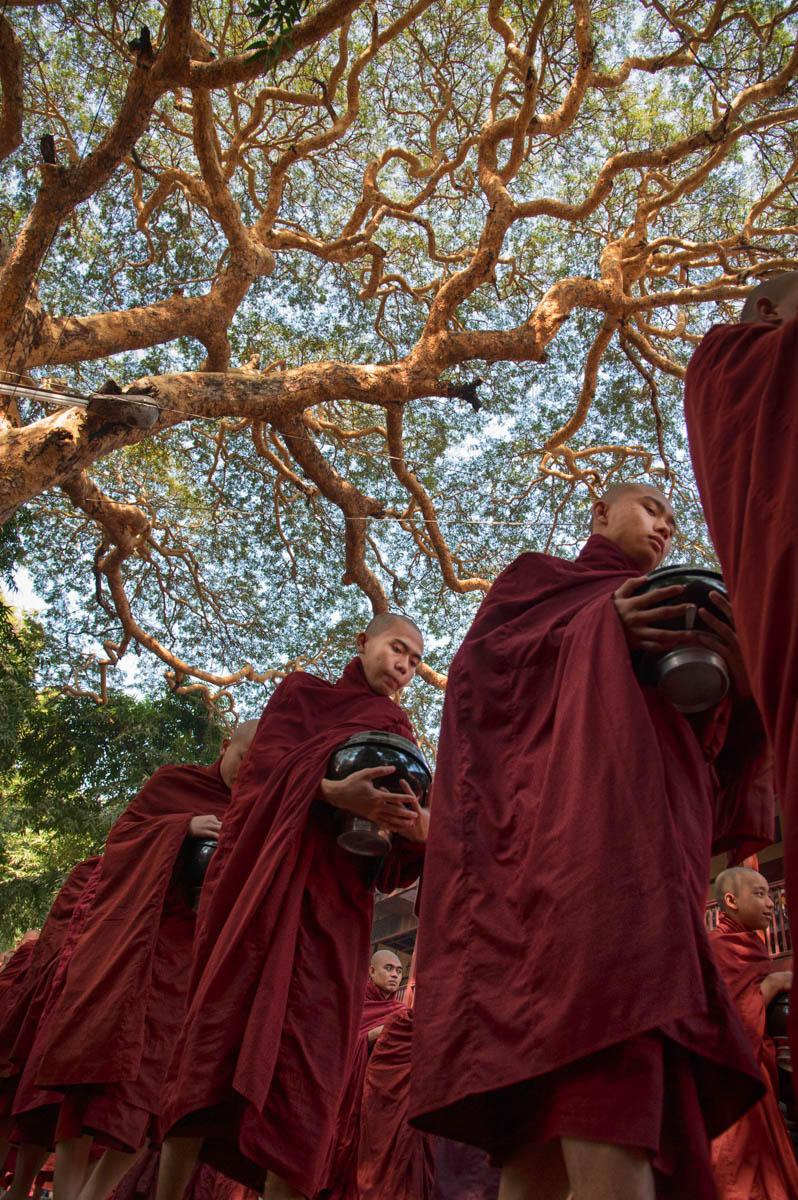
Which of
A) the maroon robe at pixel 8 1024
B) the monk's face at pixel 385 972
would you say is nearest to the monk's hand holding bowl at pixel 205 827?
the maroon robe at pixel 8 1024

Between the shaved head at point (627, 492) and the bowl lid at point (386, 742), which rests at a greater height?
the shaved head at point (627, 492)

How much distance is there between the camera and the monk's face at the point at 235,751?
396cm

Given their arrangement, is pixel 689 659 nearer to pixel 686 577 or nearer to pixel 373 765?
pixel 686 577

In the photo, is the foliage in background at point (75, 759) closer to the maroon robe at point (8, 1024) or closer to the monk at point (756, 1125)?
the maroon robe at point (8, 1024)

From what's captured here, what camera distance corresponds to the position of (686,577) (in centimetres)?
179

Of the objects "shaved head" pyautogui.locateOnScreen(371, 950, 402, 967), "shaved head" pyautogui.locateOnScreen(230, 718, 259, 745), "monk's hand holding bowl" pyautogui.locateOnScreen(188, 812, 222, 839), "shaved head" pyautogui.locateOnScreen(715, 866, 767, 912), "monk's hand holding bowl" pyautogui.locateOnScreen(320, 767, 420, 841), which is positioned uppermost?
"shaved head" pyautogui.locateOnScreen(230, 718, 259, 745)

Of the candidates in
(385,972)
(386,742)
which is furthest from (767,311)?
(385,972)

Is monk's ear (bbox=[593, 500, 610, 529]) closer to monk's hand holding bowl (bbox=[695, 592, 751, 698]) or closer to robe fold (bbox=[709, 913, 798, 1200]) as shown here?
monk's hand holding bowl (bbox=[695, 592, 751, 698])

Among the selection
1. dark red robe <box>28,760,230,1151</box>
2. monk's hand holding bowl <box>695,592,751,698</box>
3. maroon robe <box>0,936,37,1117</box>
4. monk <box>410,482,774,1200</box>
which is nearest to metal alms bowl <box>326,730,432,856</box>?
monk <box>410,482,774,1200</box>

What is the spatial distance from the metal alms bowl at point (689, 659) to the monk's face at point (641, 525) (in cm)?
62

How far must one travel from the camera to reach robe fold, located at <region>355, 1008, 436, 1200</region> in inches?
169

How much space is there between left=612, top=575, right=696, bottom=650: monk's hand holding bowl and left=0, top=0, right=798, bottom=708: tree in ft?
13.4

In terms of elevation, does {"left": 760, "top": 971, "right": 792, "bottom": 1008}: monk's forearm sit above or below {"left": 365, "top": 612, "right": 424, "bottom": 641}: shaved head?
below

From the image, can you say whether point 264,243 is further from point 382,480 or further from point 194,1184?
point 194,1184
